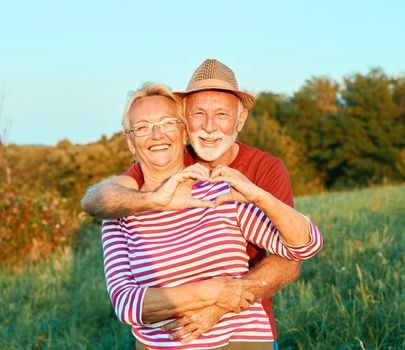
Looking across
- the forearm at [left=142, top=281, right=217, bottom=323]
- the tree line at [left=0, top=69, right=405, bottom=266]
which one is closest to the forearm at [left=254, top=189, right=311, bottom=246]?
the forearm at [left=142, top=281, right=217, bottom=323]

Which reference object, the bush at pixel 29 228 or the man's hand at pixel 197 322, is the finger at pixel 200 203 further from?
the bush at pixel 29 228

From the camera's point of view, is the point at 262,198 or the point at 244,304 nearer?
the point at 262,198

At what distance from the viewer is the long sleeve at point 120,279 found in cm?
233

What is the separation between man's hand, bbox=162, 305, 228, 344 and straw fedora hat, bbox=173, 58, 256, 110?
1088mm

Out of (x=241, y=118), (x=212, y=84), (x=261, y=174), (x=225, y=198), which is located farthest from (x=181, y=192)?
(x=241, y=118)

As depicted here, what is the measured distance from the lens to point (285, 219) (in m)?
2.22

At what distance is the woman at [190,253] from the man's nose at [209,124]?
0.80ft

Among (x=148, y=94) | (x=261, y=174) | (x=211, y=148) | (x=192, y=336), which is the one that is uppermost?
(x=148, y=94)

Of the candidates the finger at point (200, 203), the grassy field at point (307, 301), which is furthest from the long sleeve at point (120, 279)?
the grassy field at point (307, 301)

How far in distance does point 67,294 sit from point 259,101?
38.8m

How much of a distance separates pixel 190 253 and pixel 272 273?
419 mm

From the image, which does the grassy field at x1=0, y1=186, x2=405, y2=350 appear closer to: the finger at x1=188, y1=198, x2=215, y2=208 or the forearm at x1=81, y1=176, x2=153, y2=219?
the finger at x1=188, y1=198, x2=215, y2=208

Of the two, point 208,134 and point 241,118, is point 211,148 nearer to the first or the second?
point 208,134

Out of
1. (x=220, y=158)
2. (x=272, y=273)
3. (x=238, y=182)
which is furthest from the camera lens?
(x=220, y=158)
